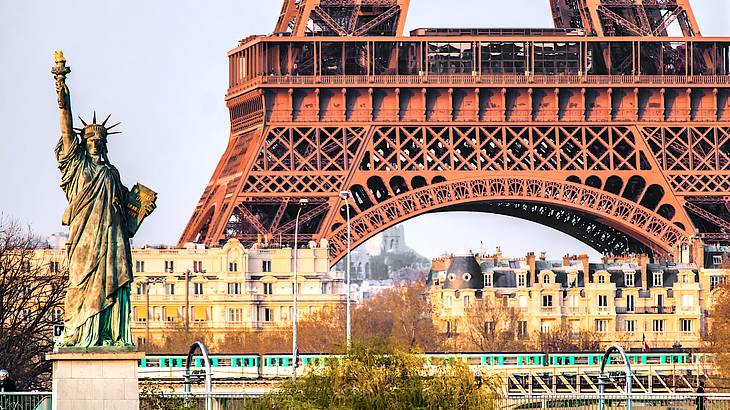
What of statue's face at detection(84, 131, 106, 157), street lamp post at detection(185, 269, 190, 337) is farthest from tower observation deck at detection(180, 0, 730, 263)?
statue's face at detection(84, 131, 106, 157)

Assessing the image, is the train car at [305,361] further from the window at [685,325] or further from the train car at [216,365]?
the window at [685,325]

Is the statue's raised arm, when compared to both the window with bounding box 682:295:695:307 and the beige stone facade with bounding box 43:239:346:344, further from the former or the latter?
the window with bounding box 682:295:695:307

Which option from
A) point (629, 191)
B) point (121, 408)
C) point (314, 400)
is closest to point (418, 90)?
point (629, 191)

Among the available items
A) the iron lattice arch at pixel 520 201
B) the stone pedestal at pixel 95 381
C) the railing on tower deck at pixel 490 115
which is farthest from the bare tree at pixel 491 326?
the stone pedestal at pixel 95 381

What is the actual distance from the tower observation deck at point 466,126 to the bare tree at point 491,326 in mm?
8203

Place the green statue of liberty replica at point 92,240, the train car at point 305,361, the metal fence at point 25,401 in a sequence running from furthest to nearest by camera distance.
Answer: the train car at point 305,361
the metal fence at point 25,401
the green statue of liberty replica at point 92,240

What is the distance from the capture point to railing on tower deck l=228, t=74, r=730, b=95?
104 meters

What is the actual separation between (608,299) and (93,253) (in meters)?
86.9

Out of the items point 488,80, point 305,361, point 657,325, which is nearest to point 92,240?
point 305,361

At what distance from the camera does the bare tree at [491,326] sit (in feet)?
371

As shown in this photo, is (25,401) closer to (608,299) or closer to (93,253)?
(93,253)

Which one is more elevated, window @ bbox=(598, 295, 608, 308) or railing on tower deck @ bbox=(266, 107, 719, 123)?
railing on tower deck @ bbox=(266, 107, 719, 123)

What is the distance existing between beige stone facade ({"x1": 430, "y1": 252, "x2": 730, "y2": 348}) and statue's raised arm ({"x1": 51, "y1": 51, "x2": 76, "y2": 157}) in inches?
3201

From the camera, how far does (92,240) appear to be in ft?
122
